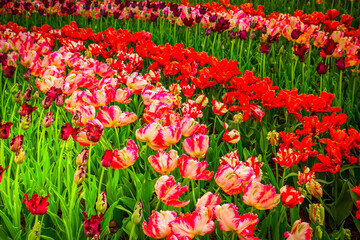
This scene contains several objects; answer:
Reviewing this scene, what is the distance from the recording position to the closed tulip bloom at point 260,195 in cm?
117

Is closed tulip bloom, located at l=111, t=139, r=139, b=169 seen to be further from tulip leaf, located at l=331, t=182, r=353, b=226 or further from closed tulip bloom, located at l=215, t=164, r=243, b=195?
tulip leaf, located at l=331, t=182, r=353, b=226

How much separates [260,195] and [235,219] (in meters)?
0.17

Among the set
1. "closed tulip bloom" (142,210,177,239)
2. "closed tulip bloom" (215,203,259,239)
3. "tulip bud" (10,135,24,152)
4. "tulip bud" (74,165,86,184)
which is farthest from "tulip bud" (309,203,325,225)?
"tulip bud" (10,135,24,152)

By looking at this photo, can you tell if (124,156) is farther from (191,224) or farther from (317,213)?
(317,213)

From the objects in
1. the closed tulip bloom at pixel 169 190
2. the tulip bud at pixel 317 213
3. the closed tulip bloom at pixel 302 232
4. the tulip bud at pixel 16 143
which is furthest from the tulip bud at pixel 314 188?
the tulip bud at pixel 16 143

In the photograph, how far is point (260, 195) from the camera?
117cm

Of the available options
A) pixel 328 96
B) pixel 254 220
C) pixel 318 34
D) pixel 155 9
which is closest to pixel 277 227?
pixel 254 220

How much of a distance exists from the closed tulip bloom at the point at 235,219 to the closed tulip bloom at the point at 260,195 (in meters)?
0.13

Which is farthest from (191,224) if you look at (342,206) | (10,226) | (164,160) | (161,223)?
(342,206)

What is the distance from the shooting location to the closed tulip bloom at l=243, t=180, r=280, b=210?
1.17 meters

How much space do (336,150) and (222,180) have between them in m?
0.61

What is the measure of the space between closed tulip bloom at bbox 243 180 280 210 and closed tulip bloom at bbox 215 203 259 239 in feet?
0.41

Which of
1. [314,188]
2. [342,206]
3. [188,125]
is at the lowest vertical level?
[342,206]

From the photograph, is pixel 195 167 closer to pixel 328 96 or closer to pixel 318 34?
pixel 328 96
